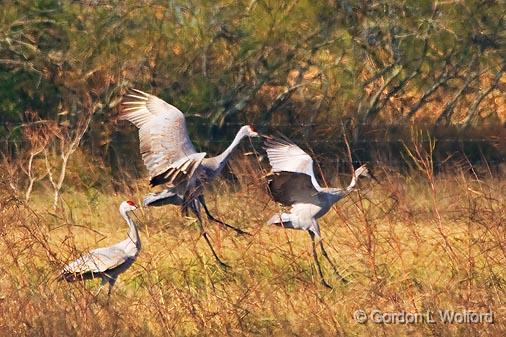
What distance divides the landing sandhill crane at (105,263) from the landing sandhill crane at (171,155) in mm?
1214

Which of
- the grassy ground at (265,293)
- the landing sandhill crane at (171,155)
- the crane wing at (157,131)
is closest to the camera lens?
the grassy ground at (265,293)

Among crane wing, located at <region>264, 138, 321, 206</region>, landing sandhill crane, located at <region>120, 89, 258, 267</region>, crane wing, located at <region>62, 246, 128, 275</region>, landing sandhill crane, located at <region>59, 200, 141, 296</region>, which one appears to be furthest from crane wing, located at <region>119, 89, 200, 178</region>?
crane wing, located at <region>62, 246, 128, 275</region>

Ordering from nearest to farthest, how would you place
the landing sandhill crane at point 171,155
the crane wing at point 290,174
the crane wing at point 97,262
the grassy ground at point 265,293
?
the grassy ground at point 265,293, the crane wing at point 97,262, the crane wing at point 290,174, the landing sandhill crane at point 171,155

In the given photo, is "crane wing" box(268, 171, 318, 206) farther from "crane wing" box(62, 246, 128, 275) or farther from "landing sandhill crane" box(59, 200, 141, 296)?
"crane wing" box(62, 246, 128, 275)

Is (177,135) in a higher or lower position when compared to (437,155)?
higher

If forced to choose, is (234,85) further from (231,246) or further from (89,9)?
(231,246)

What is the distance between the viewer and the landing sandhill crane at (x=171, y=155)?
9.43 meters

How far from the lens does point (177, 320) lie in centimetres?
686

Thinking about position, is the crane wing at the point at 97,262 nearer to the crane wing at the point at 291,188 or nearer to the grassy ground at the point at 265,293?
the grassy ground at the point at 265,293

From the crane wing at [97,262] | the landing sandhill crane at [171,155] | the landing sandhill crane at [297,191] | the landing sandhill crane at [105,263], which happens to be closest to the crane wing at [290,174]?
the landing sandhill crane at [297,191]

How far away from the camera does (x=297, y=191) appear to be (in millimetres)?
9133

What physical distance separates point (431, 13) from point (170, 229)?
5.10 m

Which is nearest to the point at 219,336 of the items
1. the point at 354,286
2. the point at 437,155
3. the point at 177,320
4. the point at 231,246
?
the point at 177,320

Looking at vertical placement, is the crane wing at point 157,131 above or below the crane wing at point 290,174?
below
